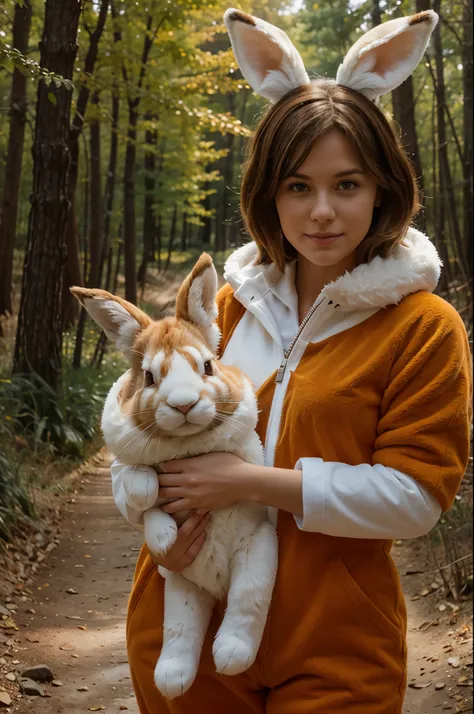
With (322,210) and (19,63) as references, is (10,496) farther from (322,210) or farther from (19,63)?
(322,210)

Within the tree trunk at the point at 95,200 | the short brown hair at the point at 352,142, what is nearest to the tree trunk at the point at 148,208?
the tree trunk at the point at 95,200

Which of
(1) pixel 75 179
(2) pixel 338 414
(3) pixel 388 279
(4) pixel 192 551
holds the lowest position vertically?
(4) pixel 192 551

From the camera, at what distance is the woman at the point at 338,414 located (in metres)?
1.69

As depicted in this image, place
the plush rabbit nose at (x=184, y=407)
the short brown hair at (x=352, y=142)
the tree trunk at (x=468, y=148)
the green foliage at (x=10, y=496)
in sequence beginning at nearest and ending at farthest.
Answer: the plush rabbit nose at (x=184, y=407) < the short brown hair at (x=352, y=142) < the green foliage at (x=10, y=496) < the tree trunk at (x=468, y=148)

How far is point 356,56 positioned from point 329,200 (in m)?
0.40

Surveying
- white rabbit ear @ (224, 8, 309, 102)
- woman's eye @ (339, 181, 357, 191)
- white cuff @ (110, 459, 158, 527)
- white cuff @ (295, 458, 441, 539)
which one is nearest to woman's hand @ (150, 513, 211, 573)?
white cuff @ (110, 459, 158, 527)

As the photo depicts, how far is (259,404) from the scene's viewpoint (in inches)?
76.4

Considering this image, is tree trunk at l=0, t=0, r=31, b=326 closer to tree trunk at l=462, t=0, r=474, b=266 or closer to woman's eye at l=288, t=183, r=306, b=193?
tree trunk at l=462, t=0, r=474, b=266

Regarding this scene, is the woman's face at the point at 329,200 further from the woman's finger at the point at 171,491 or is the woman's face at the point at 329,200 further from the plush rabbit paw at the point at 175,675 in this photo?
the plush rabbit paw at the point at 175,675

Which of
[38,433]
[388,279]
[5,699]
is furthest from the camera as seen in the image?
[38,433]

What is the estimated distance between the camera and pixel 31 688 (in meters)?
3.04

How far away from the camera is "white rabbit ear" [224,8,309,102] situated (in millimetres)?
1944

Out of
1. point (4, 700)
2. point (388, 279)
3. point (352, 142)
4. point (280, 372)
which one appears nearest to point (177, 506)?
point (280, 372)

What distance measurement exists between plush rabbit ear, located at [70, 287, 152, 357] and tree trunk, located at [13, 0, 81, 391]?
454 cm
